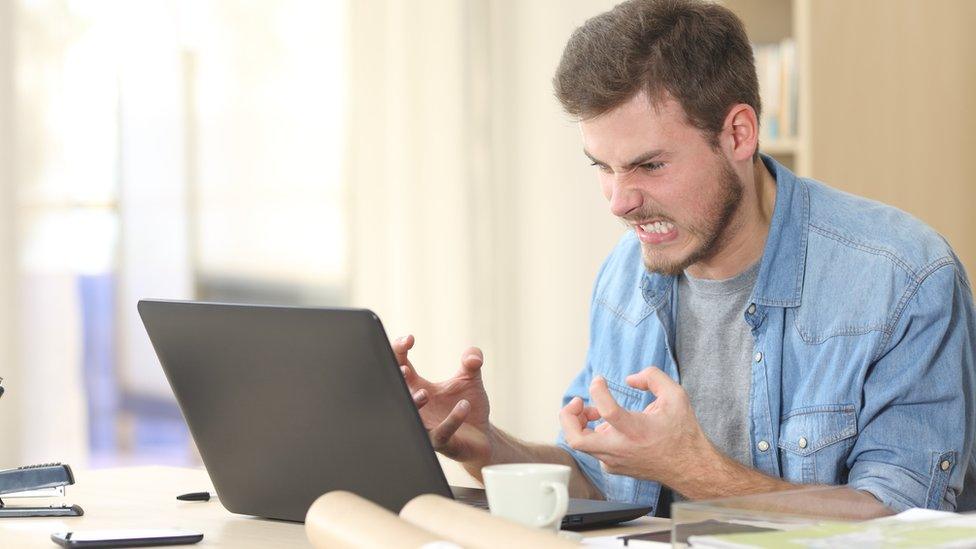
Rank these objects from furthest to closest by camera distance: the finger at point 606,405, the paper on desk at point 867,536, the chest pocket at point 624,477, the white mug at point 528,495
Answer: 1. the chest pocket at point 624,477
2. the finger at point 606,405
3. the white mug at point 528,495
4. the paper on desk at point 867,536

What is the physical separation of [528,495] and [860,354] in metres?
0.68

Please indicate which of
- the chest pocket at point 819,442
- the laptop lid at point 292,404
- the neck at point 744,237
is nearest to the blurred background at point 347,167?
the neck at point 744,237

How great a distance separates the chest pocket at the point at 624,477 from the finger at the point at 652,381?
38cm

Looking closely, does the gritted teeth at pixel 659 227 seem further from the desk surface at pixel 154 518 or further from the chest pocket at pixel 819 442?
the desk surface at pixel 154 518

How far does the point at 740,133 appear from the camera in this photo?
163 centimetres

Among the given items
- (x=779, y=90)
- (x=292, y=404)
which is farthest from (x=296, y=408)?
(x=779, y=90)

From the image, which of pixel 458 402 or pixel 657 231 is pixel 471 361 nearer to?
pixel 458 402

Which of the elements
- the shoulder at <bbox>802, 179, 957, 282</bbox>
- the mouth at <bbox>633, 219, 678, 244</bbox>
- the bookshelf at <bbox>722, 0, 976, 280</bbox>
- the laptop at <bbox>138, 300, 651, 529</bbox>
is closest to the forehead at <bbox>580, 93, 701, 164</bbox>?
the mouth at <bbox>633, 219, 678, 244</bbox>

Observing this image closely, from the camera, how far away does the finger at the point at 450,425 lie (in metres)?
1.37

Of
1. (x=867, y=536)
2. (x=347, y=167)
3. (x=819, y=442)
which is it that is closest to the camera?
(x=867, y=536)

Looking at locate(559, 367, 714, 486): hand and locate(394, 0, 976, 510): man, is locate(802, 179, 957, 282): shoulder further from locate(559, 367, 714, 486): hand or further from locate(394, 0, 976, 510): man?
locate(559, 367, 714, 486): hand

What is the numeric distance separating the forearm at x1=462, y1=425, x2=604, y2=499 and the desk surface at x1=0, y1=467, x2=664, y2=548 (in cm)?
30

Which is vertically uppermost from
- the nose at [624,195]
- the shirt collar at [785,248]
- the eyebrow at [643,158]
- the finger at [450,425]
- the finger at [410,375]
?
the eyebrow at [643,158]

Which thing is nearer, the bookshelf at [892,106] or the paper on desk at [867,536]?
the paper on desk at [867,536]
